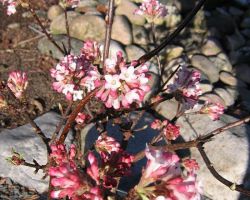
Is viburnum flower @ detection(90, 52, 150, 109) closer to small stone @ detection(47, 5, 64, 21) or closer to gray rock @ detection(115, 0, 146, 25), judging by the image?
gray rock @ detection(115, 0, 146, 25)

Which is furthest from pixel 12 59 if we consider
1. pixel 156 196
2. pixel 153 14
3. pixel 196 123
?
pixel 156 196

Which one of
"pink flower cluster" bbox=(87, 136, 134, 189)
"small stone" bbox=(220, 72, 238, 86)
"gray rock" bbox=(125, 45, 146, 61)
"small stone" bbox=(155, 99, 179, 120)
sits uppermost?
"gray rock" bbox=(125, 45, 146, 61)

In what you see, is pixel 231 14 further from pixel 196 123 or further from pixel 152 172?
pixel 152 172

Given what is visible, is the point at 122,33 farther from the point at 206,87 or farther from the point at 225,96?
the point at 225,96

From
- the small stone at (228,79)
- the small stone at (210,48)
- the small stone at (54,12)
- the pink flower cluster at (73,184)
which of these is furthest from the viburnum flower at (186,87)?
the small stone at (54,12)

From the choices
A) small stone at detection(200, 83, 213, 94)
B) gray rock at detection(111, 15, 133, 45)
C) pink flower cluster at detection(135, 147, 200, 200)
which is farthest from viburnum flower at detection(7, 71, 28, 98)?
gray rock at detection(111, 15, 133, 45)

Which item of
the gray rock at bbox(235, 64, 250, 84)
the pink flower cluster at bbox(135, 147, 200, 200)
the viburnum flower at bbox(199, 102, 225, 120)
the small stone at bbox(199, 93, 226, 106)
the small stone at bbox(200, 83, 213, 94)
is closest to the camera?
the pink flower cluster at bbox(135, 147, 200, 200)

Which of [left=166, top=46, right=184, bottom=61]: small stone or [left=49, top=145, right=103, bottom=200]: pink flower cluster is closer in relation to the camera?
[left=49, top=145, right=103, bottom=200]: pink flower cluster
